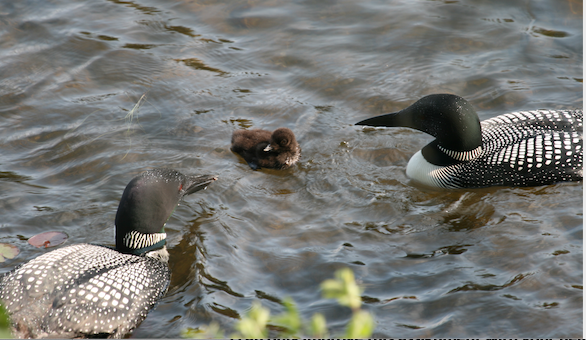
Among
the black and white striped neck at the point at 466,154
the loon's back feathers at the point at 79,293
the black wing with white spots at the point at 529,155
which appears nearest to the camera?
the loon's back feathers at the point at 79,293

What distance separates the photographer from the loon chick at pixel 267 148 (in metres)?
4.98

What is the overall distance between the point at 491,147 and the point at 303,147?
1.74 m

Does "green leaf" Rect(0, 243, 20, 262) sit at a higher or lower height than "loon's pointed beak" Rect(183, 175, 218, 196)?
lower

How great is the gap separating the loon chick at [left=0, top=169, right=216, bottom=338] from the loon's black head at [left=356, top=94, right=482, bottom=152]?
214cm

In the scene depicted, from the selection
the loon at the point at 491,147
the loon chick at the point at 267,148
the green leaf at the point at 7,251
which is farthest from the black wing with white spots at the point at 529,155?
the green leaf at the point at 7,251

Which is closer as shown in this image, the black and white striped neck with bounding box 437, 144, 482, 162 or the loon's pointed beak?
the loon's pointed beak

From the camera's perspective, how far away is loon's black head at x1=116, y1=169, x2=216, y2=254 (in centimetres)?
368

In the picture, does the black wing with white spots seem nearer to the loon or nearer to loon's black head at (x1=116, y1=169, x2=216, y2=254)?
the loon

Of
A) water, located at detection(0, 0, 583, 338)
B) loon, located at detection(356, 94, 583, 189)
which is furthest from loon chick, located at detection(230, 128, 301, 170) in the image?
loon, located at detection(356, 94, 583, 189)

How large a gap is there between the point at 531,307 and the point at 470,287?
1.23ft

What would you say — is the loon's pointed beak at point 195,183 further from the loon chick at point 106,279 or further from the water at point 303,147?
the water at point 303,147

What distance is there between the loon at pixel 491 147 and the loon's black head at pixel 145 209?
223cm

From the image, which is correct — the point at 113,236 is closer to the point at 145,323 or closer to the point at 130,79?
the point at 145,323

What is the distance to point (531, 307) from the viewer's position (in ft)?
11.0
